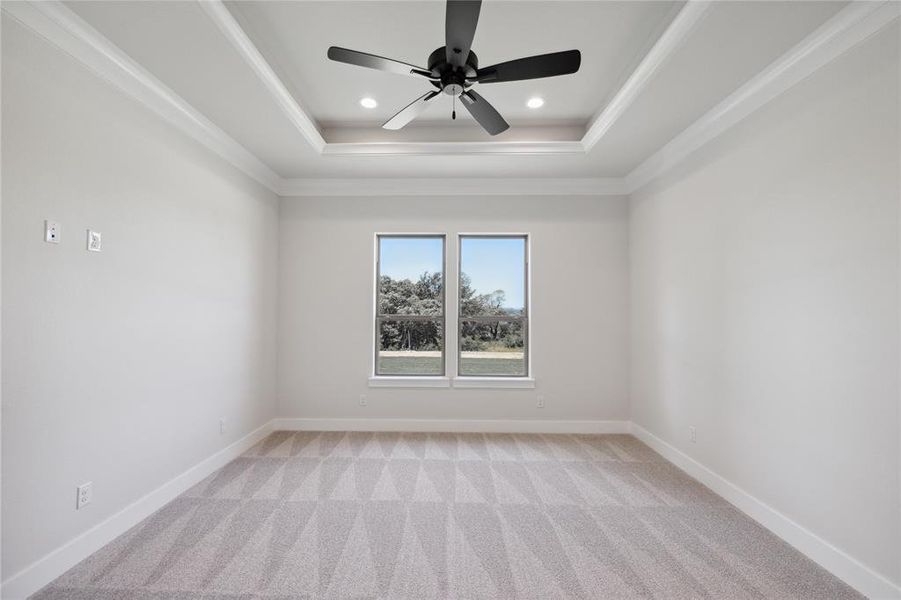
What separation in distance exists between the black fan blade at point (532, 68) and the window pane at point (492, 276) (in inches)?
97.5

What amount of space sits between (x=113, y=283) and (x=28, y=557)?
1.35 metres

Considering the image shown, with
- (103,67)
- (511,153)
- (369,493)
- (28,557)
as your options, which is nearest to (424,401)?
(369,493)

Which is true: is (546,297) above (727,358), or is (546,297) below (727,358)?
above

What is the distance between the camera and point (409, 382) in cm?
424

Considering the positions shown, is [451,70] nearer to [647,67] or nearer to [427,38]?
[427,38]

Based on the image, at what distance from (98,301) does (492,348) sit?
3349mm

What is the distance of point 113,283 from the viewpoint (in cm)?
225

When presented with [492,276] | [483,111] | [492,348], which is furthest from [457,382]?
[483,111]

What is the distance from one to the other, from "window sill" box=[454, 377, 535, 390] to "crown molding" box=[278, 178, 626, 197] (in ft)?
6.59

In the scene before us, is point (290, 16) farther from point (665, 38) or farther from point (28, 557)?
point (28, 557)

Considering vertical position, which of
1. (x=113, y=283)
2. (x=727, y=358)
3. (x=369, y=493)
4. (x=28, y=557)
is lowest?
(x=369, y=493)

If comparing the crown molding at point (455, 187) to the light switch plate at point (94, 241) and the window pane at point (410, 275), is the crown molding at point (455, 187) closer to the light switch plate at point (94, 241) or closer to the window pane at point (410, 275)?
the window pane at point (410, 275)

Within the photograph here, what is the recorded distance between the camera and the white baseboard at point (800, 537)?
1.78 metres

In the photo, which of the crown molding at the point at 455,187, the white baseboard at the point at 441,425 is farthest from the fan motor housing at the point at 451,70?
the white baseboard at the point at 441,425
